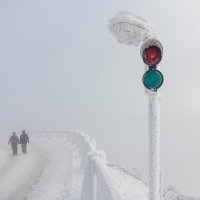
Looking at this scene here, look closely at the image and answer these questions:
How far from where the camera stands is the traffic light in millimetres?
5047

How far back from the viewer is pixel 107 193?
198 inches

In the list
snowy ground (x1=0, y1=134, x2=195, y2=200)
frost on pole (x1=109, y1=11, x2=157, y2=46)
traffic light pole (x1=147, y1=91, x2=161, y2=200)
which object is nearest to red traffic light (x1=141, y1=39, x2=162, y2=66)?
frost on pole (x1=109, y1=11, x2=157, y2=46)

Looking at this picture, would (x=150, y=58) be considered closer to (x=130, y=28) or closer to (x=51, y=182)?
(x=130, y=28)

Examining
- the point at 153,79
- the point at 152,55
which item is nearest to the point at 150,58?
the point at 152,55

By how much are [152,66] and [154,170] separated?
4.38ft

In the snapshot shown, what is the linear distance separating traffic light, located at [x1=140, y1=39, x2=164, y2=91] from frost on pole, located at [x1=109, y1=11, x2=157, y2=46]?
16 centimetres

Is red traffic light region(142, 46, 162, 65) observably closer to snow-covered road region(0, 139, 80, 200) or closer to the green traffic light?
the green traffic light

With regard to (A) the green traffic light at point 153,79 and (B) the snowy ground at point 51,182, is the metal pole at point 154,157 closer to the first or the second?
(A) the green traffic light at point 153,79

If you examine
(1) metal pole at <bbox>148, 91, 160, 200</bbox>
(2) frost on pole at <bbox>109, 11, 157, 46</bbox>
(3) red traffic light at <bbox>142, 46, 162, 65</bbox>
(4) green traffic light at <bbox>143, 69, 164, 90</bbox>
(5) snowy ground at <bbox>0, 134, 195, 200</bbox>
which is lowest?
(5) snowy ground at <bbox>0, 134, 195, 200</bbox>

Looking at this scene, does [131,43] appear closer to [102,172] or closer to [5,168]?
[102,172]

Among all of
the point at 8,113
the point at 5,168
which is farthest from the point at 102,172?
the point at 8,113

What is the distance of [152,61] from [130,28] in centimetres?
54

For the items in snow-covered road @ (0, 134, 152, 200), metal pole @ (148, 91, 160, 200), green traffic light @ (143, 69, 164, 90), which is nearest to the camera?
green traffic light @ (143, 69, 164, 90)

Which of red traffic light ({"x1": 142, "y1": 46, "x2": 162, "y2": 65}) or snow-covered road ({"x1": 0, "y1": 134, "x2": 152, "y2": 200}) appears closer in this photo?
red traffic light ({"x1": 142, "y1": 46, "x2": 162, "y2": 65})
